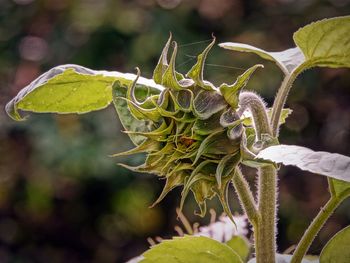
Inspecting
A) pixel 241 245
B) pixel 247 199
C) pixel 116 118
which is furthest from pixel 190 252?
pixel 116 118

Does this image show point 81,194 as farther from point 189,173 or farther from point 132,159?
point 189,173

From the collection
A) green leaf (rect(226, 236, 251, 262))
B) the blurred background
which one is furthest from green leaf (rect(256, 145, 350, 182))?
the blurred background

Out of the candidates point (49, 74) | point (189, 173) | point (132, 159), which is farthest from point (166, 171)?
point (132, 159)

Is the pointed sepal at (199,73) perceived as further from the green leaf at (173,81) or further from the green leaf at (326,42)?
the green leaf at (326,42)

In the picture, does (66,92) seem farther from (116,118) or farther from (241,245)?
(116,118)

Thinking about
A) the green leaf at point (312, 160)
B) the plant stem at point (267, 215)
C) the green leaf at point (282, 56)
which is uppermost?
the green leaf at point (282, 56)

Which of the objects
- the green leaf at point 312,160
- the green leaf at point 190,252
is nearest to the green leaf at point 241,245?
the green leaf at point 190,252
